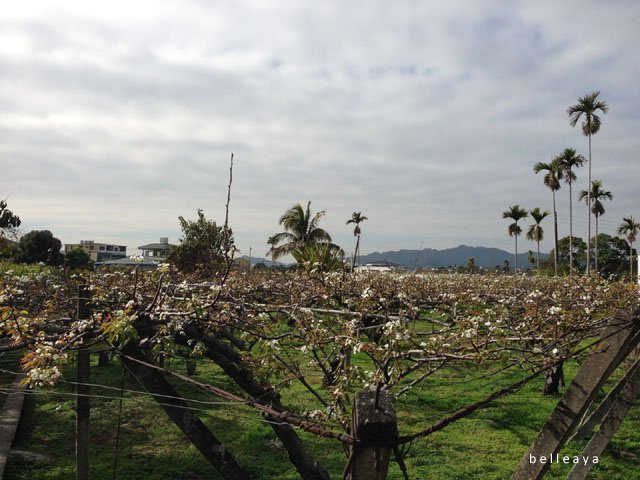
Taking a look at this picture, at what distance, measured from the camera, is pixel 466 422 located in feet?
27.2

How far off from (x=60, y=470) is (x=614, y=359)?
6701mm

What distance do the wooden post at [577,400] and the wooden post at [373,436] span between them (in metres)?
1.19

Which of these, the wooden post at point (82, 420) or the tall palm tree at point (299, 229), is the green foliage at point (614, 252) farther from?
the wooden post at point (82, 420)

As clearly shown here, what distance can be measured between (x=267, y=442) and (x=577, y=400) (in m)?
5.66

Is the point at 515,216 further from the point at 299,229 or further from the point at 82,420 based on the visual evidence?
the point at 82,420

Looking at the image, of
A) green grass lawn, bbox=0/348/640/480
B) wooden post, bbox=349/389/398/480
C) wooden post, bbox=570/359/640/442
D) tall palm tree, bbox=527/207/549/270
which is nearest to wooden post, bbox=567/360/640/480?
wooden post, bbox=570/359/640/442

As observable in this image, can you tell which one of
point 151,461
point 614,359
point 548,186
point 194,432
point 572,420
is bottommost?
point 151,461

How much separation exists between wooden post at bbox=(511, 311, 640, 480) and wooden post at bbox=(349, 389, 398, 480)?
1191 millimetres

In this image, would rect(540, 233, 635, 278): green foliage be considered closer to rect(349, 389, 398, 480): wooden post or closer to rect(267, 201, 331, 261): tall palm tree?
rect(267, 201, 331, 261): tall palm tree

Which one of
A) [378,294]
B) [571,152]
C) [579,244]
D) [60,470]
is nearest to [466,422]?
[378,294]

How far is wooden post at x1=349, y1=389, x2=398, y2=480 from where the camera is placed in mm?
2082

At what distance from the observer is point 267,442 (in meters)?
7.45

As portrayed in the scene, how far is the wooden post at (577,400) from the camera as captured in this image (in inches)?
107

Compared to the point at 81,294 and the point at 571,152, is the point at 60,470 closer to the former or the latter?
the point at 81,294
